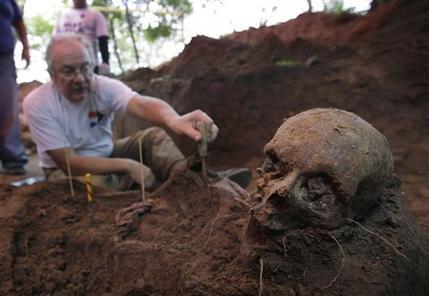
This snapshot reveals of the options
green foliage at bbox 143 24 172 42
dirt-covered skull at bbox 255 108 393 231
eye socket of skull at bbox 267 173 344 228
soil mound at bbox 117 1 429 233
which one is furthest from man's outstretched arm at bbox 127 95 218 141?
green foliage at bbox 143 24 172 42

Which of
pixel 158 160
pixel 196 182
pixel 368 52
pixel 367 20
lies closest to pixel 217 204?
pixel 196 182

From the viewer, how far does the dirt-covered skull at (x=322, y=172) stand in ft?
4.46

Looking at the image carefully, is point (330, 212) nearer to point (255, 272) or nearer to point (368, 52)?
point (255, 272)

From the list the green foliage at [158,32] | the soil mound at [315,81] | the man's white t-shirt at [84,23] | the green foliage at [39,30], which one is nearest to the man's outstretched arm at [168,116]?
the soil mound at [315,81]

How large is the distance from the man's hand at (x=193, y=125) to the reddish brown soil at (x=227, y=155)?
9.8 inches

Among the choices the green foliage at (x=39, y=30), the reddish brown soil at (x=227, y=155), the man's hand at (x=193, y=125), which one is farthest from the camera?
the green foliage at (x=39, y=30)

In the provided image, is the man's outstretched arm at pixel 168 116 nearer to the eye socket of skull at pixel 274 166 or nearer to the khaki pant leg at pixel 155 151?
the khaki pant leg at pixel 155 151

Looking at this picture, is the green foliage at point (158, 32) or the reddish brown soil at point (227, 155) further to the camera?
the green foliage at point (158, 32)

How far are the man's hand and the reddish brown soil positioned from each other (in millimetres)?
249

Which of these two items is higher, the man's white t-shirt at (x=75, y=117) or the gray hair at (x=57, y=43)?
the gray hair at (x=57, y=43)

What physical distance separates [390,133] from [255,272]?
2.37 meters

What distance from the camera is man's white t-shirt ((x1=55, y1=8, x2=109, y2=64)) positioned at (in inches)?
190

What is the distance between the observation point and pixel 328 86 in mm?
4199

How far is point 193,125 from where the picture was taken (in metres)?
2.41
